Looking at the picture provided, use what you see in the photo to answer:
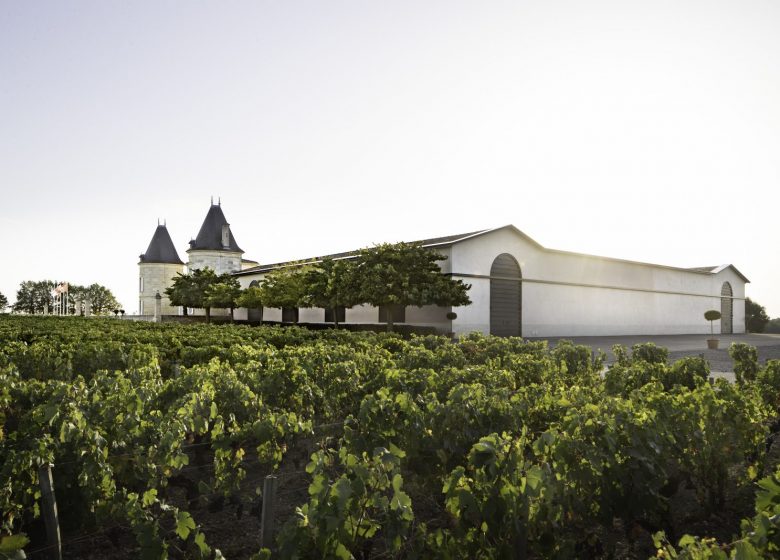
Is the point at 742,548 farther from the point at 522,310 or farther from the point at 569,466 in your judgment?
the point at 522,310

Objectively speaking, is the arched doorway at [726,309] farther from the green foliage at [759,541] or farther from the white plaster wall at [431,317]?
the green foliage at [759,541]

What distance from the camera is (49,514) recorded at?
385cm

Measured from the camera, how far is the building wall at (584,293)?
112 feet

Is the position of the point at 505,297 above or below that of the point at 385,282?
below

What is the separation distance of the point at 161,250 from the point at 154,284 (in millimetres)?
5315

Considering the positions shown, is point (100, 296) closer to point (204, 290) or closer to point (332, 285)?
point (204, 290)

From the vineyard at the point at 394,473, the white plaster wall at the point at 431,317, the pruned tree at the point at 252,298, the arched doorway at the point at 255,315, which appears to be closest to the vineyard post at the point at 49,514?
the vineyard at the point at 394,473

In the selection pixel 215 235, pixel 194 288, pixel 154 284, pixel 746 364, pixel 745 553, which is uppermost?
pixel 215 235

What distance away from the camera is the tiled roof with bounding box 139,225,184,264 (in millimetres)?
74375

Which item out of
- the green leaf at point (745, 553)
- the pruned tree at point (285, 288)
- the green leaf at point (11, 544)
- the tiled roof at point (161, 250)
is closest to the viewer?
the green leaf at point (745, 553)

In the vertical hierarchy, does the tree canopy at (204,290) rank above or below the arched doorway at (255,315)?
above

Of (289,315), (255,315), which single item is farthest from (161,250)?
(289,315)

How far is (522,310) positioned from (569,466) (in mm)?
33610

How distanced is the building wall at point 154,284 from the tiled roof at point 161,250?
0.73m
